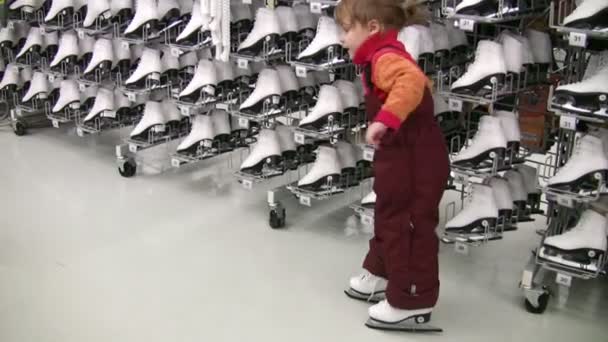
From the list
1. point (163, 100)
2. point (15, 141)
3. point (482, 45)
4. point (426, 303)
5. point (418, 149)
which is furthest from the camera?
point (15, 141)

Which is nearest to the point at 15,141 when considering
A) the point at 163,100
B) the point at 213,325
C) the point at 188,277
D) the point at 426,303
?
the point at 163,100

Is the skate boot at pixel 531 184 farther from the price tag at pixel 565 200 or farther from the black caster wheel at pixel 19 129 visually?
the black caster wheel at pixel 19 129

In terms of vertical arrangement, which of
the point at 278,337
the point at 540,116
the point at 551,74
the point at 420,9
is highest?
the point at 420,9

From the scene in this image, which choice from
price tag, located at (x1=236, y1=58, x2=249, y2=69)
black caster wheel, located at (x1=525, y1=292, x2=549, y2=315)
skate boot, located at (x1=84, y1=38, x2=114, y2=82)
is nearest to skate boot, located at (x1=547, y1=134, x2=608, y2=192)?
black caster wheel, located at (x1=525, y1=292, x2=549, y2=315)

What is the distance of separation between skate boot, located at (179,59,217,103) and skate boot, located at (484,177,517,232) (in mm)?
1734

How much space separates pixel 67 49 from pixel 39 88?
0.56 meters

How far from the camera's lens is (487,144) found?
3273 mm

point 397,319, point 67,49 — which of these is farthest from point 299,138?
point 67,49

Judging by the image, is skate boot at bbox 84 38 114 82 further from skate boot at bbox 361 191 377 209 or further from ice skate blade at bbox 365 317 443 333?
ice skate blade at bbox 365 317 443 333

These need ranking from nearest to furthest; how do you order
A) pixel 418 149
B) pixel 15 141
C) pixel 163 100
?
pixel 418 149, pixel 163 100, pixel 15 141

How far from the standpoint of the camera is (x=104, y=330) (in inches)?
121

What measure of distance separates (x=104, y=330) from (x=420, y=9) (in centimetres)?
183

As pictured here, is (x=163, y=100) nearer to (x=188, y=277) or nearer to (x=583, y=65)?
(x=188, y=277)

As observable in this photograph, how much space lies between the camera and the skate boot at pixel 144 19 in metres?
4.46
